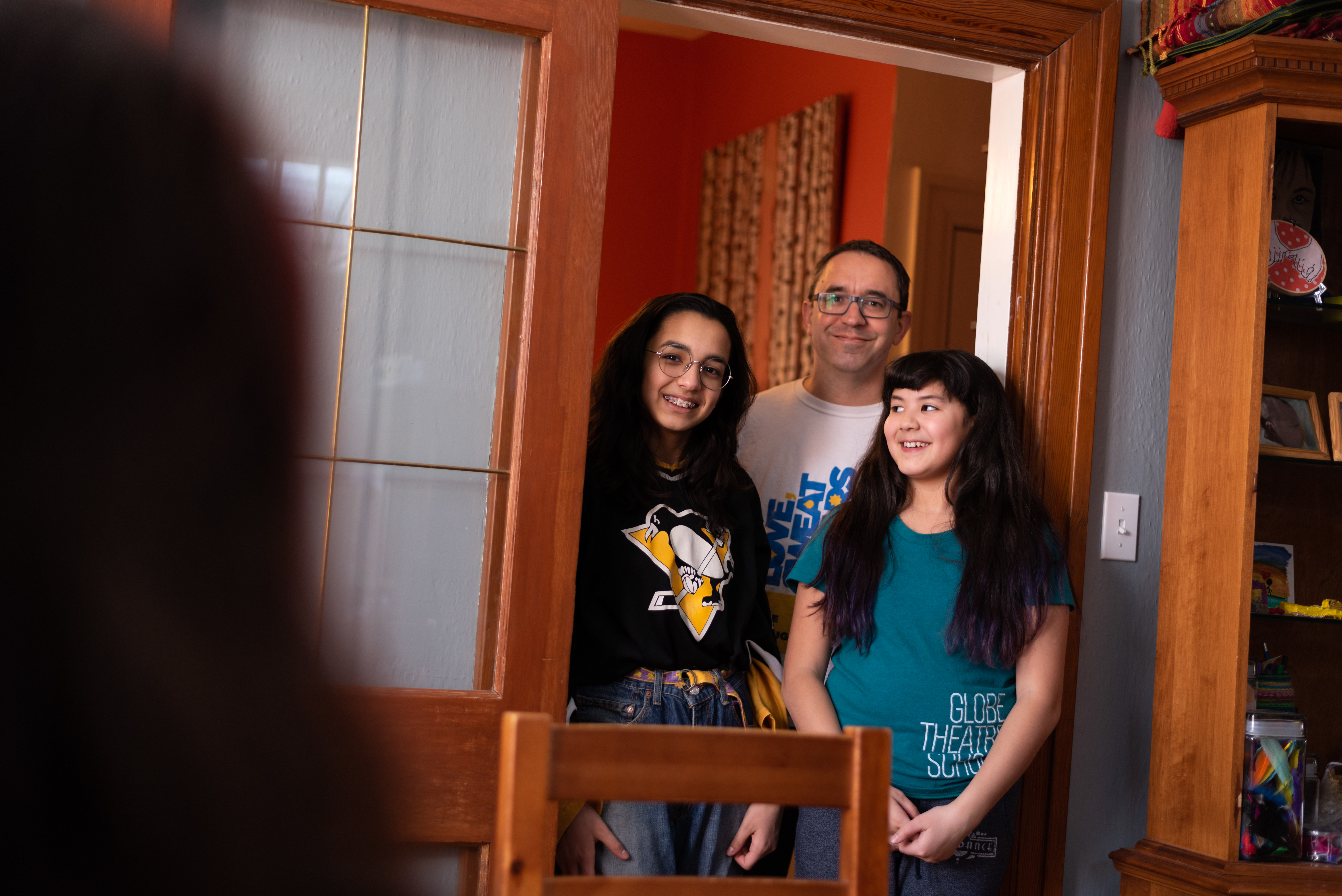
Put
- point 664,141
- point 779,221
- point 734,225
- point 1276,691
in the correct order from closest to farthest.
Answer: point 1276,691 < point 779,221 < point 734,225 < point 664,141

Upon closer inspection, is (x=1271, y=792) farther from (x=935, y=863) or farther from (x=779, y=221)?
(x=779, y=221)

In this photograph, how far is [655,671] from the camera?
193cm

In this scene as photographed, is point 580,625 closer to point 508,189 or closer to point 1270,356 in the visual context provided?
point 508,189

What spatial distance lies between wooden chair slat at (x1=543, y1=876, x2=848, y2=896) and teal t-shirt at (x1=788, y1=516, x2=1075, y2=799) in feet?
2.62

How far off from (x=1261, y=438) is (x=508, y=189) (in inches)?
56.5

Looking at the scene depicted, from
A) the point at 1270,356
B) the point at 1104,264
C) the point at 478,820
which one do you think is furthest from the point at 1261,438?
the point at 478,820

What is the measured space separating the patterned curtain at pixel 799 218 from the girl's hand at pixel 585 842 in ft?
8.42

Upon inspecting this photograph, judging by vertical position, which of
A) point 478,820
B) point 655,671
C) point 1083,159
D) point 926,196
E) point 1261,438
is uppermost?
point 926,196

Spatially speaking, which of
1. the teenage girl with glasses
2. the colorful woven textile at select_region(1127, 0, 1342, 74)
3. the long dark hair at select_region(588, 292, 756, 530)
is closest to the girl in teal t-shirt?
the teenage girl with glasses

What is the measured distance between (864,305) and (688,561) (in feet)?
2.43

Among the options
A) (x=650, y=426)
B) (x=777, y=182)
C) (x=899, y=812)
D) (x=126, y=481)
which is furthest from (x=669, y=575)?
(x=777, y=182)

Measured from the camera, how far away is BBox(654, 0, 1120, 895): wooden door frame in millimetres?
2109

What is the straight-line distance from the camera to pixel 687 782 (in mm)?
1060

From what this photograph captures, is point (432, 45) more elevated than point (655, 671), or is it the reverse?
point (432, 45)
